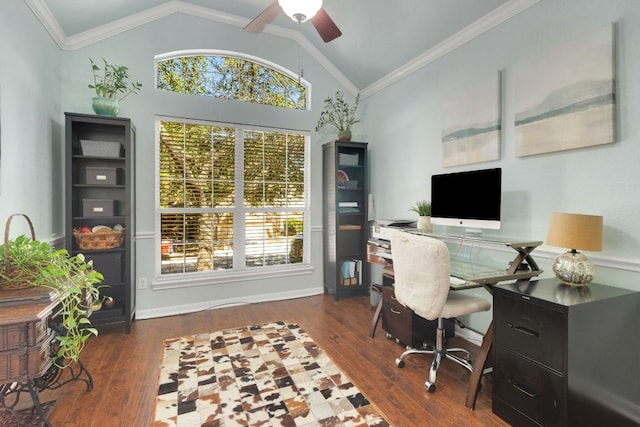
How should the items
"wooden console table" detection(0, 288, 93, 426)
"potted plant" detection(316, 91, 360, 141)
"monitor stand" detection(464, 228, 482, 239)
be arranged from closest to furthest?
"wooden console table" detection(0, 288, 93, 426) → "monitor stand" detection(464, 228, 482, 239) → "potted plant" detection(316, 91, 360, 141)

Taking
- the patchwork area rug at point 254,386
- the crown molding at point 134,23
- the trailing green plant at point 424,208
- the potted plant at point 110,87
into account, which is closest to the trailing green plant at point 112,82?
the potted plant at point 110,87

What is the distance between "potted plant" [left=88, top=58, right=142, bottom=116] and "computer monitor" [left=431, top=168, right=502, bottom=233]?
3.06m

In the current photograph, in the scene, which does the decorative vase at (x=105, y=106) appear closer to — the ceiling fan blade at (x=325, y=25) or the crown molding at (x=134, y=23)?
the crown molding at (x=134, y=23)

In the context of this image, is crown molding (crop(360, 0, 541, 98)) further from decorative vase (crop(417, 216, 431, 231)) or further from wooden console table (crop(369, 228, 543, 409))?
wooden console table (crop(369, 228, 543, 409))

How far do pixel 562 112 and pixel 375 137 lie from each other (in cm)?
226

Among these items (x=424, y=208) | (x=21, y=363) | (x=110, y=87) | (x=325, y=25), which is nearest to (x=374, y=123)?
(x=424, y=208)

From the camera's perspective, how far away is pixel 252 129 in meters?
3.77

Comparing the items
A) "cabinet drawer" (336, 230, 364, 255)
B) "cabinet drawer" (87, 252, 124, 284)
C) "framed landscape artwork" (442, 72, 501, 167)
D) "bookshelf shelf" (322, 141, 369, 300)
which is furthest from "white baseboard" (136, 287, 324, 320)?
"framed landscape artwork" (442, 72, 501, 167)

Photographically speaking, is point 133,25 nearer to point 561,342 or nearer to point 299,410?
point 299,410

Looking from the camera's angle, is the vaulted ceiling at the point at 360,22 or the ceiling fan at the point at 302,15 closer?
the ceiling fan at the point at 302,15

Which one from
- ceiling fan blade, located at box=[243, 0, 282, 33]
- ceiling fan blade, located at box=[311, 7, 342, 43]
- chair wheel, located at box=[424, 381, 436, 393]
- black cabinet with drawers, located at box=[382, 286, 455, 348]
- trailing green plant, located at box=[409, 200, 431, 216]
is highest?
ceiling fan blade, located at box=[243, 0, 282, 33]

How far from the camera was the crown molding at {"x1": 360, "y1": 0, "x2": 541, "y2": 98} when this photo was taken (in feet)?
7.86

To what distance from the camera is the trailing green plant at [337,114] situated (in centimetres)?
408

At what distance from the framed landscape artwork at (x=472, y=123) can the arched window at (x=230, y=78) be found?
1882 millimetres
